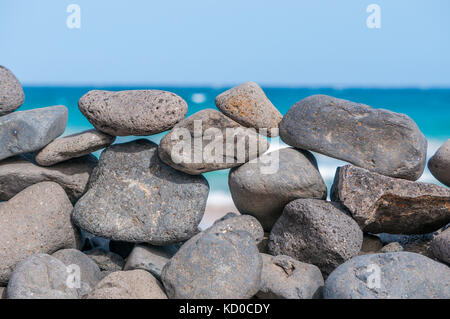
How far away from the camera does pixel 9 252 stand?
332cm

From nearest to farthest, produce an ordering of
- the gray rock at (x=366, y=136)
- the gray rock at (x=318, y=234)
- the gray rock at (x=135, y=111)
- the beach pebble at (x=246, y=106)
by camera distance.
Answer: the gray rock at (x=318, y=234) → the gray rock at (x=135, y=111) → the gray rock at (x=366, y=136) → the beach pebble at (x=246, y=106)

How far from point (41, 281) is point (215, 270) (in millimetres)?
1093

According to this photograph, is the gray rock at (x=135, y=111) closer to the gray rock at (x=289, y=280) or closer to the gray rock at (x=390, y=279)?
the gray rock at (x=289, y=280)

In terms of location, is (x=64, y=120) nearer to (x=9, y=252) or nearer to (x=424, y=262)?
(x=9, y=252)

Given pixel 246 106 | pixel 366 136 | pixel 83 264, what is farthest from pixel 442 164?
pixel 83 264

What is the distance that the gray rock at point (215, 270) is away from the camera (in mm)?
2705

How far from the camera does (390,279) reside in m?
2.68

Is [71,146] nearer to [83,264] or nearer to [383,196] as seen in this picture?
[83,264]

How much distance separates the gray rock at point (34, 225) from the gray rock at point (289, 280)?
65.7 inches

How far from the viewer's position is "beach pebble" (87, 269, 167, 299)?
2791 mm

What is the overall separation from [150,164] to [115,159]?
11.5 inches

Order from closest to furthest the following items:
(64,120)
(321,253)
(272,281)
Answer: (272,281) → (321,253) → (64,120)

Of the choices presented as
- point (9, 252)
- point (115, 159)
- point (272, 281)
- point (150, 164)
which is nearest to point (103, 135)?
point (115, 159)

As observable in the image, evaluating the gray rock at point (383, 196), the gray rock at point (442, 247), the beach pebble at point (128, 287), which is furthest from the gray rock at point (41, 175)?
the gray rock at point (442, 247)
